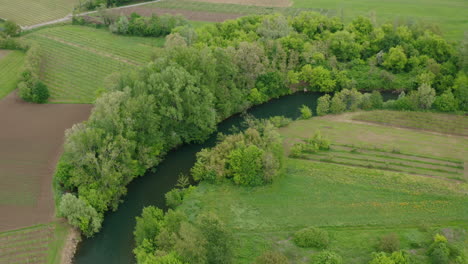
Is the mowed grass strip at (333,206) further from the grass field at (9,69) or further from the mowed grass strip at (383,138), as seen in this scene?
the grass field at (9,69)

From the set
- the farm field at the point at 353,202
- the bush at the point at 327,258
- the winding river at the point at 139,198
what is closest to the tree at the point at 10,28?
the winding river at the point at 139,198

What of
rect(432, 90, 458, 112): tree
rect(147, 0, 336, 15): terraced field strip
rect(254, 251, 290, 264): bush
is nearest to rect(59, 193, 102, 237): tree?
rect(254, 251, 290, 264): bush

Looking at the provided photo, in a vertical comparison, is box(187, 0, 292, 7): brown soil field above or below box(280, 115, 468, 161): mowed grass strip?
above

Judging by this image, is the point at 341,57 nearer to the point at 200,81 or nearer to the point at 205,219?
the point at 200,81

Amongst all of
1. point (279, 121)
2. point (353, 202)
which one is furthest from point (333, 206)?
point (279, 121)

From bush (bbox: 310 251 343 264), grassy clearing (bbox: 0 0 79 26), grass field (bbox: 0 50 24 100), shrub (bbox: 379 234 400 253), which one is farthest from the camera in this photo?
grassy clearing (bbox: 0 0 79 26)

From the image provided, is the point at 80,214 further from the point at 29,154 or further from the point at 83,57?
the point at 83,57

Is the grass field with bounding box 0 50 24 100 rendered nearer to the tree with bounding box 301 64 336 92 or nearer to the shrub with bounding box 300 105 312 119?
the shrub with bounding box 300 105 312 119

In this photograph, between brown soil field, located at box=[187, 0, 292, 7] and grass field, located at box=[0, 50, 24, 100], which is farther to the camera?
brown soil field, located at box=[187, 0, 292, 7]
